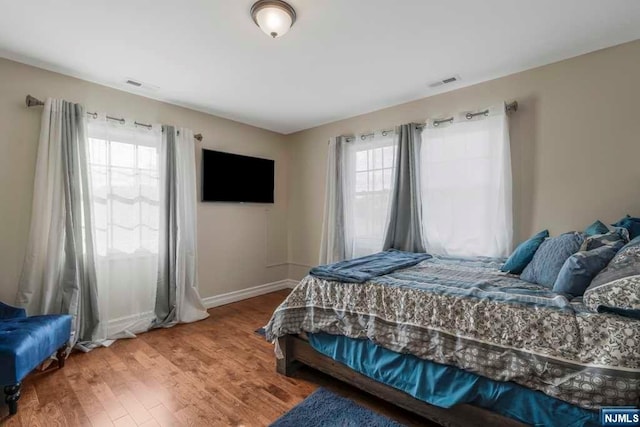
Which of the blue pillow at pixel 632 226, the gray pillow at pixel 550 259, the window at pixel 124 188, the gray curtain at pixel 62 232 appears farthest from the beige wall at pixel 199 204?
the blue pillow at pixel 632 226

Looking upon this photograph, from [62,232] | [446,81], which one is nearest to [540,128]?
[446,81]

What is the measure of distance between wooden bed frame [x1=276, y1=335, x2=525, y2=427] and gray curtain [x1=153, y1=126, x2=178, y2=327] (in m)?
1.68

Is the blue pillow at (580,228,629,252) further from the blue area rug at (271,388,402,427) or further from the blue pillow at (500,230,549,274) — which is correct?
the blue area rug at (271,388,402,427)

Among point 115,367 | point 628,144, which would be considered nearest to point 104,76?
point 115,367

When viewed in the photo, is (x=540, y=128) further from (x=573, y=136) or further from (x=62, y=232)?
(x=62, y=232)

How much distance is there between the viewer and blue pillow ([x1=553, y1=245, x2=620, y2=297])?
149 cm

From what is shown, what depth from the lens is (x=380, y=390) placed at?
1.79 meters

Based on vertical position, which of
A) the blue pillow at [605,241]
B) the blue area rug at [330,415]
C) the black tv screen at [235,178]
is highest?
the black tv screen at [235,178]

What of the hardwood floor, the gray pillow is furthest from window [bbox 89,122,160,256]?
the gray pillow

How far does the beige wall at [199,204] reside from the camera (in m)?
2.43

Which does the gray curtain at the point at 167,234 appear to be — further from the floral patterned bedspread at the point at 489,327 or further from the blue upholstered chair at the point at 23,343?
the floral patterned bedspread at the point at 489,327

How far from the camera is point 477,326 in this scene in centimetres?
148

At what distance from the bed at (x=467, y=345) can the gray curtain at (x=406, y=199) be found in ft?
3.34

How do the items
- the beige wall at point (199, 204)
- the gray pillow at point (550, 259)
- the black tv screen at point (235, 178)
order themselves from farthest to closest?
the black tv screen at point (235, 178) → the beige wall at point (199, 204) → the gray pillow at point (550, 259)
